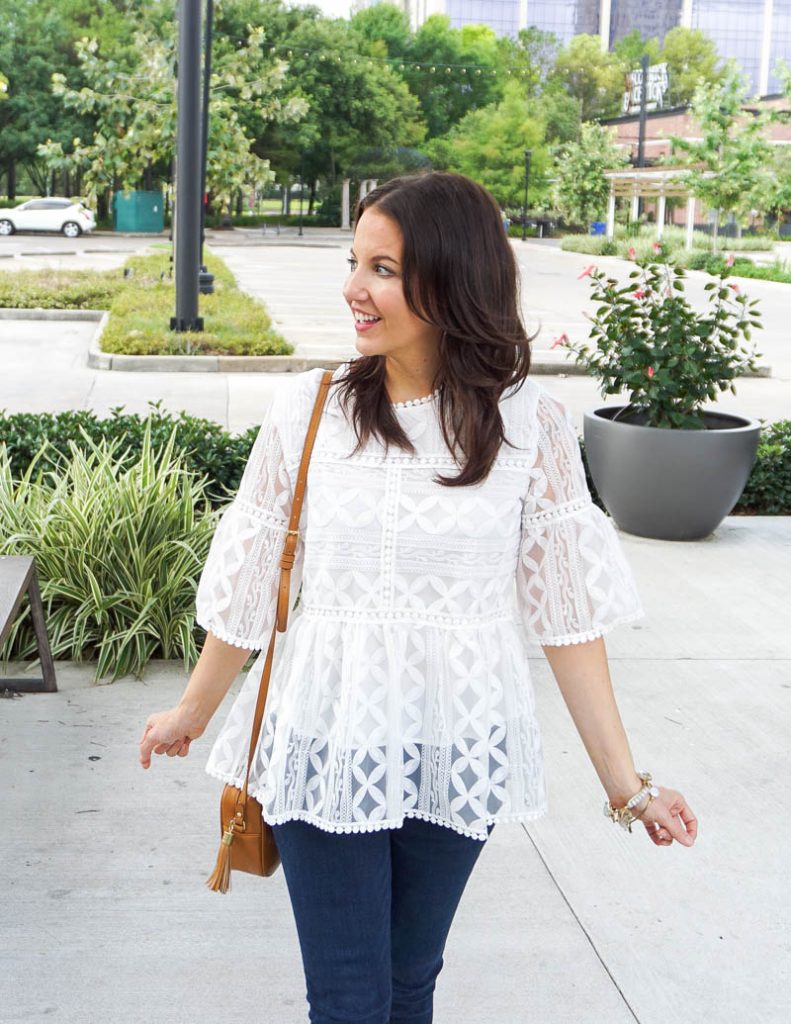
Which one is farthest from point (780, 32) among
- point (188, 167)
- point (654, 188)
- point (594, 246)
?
point (188, 167)

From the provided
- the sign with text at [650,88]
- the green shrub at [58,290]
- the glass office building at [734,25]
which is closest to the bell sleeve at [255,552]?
the green shrub at [58,290]

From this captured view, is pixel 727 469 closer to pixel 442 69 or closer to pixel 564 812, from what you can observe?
pixel 564 812

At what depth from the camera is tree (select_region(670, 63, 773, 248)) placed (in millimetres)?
41625

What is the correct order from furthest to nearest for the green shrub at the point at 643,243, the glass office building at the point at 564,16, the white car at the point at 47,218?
the glass office building at the point at 564,16 < the white car at the point at 47,218 < the green shrub at the point at 643,243

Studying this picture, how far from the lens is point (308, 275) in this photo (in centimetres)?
3120

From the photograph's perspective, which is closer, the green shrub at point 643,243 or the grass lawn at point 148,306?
the grass lawn at point 148,306

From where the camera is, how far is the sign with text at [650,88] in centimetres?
11462

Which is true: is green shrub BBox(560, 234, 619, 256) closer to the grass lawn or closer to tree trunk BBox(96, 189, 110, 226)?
the grass lawn

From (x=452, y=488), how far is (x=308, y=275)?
2972 cm

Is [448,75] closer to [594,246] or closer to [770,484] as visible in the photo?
[594,246]

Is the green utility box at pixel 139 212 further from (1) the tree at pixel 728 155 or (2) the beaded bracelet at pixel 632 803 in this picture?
(2) the beaded bracelet at pixel 632 803

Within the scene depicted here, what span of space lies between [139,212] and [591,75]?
245 ft

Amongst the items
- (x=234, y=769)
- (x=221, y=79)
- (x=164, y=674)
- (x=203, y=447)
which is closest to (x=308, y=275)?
(x=221, y=79)

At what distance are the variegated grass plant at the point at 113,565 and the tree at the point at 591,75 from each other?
380 feet
